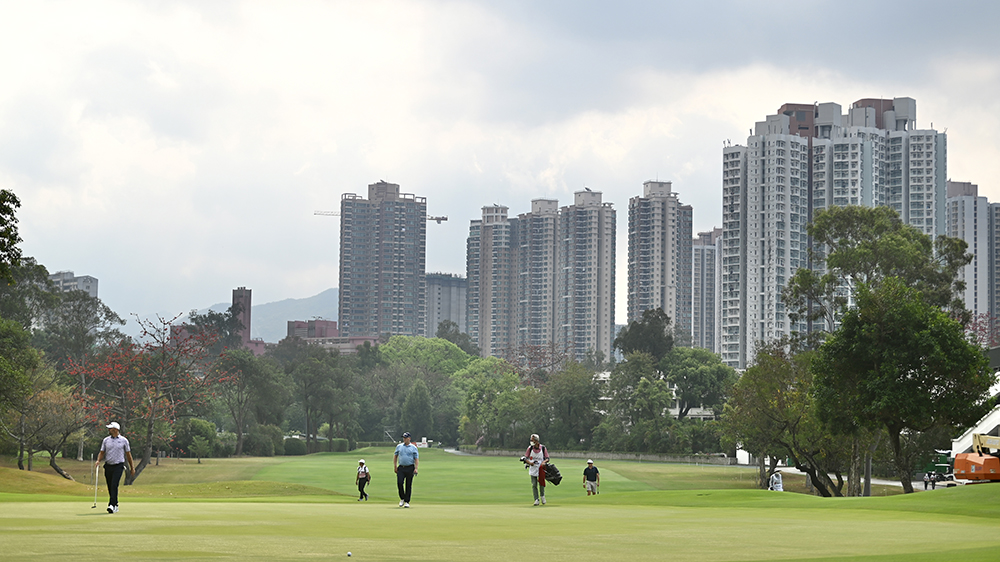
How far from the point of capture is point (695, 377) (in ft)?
337

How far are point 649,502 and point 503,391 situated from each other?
80708mm

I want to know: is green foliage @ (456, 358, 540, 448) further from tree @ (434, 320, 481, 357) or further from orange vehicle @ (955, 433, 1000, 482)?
orange vehicle @ (955, 433, 1000, 482)

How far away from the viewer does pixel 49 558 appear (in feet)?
33.4

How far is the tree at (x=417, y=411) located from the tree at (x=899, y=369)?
89494 millimetres

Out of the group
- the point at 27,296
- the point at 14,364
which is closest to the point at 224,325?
the point at 27,296

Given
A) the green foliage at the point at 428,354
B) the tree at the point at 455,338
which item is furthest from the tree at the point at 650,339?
the tree at the point at 455,338

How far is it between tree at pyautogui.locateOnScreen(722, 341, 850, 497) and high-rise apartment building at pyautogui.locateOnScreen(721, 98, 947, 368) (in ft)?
207

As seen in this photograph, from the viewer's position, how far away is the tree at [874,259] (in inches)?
2227

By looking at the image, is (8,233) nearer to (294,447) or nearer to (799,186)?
(294,447)

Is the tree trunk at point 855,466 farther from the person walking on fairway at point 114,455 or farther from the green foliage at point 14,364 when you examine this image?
the green foliage at point 14,364

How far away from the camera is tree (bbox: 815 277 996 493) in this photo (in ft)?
122

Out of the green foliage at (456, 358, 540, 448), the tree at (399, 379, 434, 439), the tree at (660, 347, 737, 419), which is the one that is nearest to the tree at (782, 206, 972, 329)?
the tree at (660, 347, 737, 419)

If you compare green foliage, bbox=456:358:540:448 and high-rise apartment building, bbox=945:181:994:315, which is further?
high-rise apartment building, bbox=945:181:994:315

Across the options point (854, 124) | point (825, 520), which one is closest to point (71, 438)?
point (825, 520)
